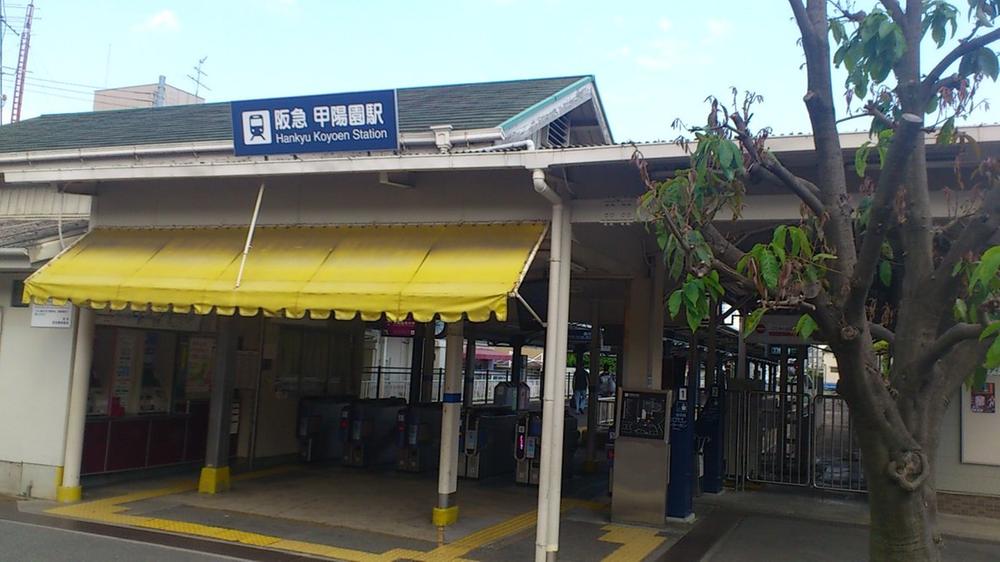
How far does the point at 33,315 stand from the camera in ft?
33.2

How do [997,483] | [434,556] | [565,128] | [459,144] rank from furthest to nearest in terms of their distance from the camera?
[565,128]
[997,483]
[459,144]
[434,556]

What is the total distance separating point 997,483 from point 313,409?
400 inches

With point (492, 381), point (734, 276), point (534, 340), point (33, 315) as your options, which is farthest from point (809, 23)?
point (492, 381)

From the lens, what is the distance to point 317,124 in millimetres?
8477

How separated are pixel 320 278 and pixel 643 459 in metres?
4.41

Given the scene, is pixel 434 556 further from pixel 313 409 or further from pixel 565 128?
pixel 565 128

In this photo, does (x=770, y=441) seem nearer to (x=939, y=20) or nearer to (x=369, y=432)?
(x=369, y=432)

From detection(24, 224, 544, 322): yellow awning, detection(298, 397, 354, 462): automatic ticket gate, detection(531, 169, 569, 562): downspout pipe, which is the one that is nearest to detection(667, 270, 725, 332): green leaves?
detection(24, 224, 544, 322): yellow awning

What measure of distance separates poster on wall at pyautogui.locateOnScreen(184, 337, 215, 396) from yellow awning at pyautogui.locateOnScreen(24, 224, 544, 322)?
2.85m

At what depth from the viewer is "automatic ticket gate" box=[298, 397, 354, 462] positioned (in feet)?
44.0

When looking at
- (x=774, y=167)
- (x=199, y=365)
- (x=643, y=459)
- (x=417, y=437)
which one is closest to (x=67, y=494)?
(x=199, y=365)

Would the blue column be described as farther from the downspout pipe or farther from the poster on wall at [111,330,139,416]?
the poster on wall at [111,330,139,416]

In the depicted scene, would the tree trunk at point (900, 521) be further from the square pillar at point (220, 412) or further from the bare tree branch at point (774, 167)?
the square pillar at point (220, 412)

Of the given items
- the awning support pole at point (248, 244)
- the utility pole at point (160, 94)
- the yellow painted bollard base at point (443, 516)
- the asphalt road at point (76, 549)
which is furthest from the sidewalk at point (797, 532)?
the utility pole at point (160, 94)
